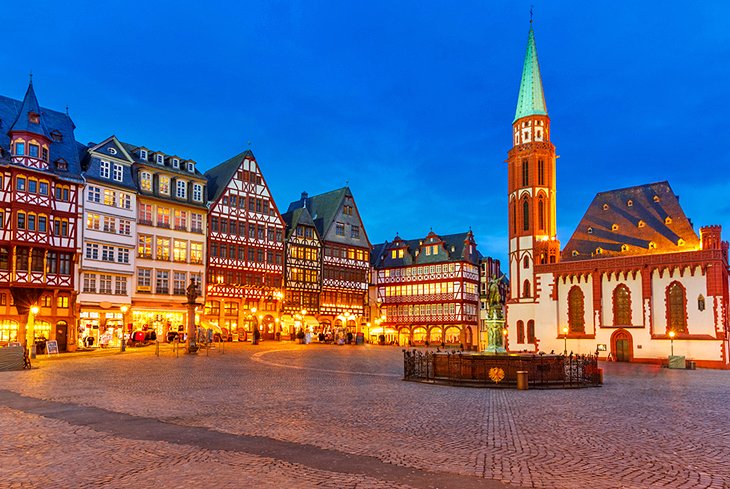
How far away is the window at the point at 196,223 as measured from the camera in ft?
199

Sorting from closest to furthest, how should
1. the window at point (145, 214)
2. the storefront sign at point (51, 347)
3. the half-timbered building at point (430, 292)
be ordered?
the storefront sign at point (51, 347)
the window at point (145, 214)
the half-timbered building at point (430, 292)

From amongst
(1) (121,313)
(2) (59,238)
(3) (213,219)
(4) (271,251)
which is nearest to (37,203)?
(2) (59,238)

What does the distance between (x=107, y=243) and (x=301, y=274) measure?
24096mm

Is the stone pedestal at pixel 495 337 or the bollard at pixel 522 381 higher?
the stone pedestal at pixel 495 337

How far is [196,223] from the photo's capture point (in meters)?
61.1

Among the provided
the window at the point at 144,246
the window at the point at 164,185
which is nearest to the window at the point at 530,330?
the window at the point at 144,246

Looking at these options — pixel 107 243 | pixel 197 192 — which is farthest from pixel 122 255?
pixel 197 192

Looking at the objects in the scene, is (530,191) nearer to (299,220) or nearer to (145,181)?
(299,220)

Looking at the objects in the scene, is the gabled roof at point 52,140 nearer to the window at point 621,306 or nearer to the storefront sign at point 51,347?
the storefront sign at point 51,347

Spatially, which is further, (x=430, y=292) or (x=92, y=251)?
(x=430, y=292)

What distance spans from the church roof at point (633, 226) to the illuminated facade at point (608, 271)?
86 mm

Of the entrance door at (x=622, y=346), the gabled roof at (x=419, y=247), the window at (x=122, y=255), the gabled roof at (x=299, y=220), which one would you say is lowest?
the entrance door at (x=622, y=346)

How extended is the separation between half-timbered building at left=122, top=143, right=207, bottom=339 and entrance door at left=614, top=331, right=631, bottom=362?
36.2 metres

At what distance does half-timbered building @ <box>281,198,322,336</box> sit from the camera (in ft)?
233
